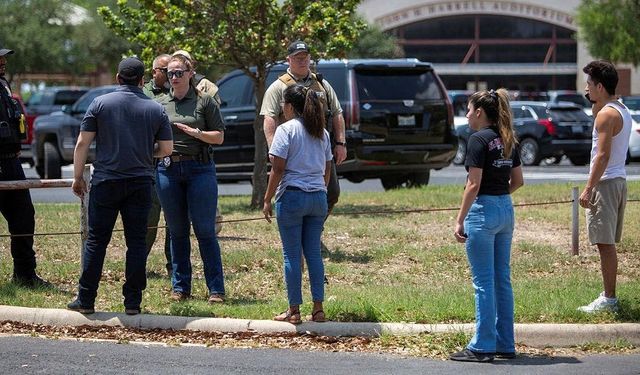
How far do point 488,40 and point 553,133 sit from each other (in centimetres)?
3315

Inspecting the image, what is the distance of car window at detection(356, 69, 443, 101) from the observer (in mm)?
17969

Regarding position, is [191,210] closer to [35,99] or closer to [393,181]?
[393,181]

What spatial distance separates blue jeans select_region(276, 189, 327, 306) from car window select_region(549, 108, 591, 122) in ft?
68.4

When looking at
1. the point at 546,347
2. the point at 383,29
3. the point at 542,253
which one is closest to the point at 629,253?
the point at 542,253

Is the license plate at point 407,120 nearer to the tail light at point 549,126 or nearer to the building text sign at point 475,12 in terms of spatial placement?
the tail light at point 549,126

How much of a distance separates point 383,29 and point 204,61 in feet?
153

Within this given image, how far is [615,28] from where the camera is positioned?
156 feet

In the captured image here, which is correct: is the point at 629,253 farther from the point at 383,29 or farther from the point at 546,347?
the point at 383,29

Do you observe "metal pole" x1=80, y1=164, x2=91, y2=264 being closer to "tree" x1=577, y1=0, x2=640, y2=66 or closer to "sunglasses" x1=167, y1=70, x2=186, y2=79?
"sunglasses" x1=167, y1=70, x2=186, y2=79

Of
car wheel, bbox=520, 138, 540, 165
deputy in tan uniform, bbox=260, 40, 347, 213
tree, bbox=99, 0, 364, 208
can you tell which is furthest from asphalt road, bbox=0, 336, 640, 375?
car wheel, bbox=520, 138, 540, 165

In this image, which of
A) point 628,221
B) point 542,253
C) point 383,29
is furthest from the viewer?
point 383,29

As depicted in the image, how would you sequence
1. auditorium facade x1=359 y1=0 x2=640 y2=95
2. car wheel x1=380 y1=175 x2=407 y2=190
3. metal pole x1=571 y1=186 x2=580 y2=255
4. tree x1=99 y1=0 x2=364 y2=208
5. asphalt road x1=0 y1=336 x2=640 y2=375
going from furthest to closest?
auditorium facade x1=359 y1=0 x2=640 y2=95 → car wheel x1=380 y1=175 x2=407 y2=190 → tree x1=99 y1=0 x2=364 y2=208 → metal pole x1=571 y1=186 x2=580 y2=255 → asphalt road x1=0 y1=336 x2=640 y2=375

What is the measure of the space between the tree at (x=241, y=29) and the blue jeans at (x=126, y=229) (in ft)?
18.5

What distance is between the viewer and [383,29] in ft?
199
